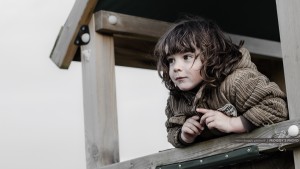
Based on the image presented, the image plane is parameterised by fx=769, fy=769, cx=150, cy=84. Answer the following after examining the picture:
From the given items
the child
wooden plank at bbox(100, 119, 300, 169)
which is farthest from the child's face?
wooden plank at bbox(100, 119, 300, 169)

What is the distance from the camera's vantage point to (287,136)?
2965mm

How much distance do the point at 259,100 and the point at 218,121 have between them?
19 cm

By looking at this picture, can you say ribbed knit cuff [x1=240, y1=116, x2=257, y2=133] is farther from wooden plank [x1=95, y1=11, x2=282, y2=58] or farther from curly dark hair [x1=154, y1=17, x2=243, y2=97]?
wooden plank [x1=95, y1=11, x2=282, y2=58]

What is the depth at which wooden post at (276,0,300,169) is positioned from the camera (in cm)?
297

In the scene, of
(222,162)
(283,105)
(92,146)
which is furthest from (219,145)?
(92,146)

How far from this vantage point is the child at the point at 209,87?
3123 millimetres

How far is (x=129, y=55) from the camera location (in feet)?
15.9

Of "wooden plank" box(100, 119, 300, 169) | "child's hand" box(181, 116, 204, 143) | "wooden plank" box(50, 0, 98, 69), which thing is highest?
"wooden plank" box(50, 0, 98, 69)

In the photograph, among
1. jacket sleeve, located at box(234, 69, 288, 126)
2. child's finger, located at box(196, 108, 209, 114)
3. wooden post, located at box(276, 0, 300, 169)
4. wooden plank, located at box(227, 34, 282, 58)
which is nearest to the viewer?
wooden post, located at box(276, 0, 300, 169)

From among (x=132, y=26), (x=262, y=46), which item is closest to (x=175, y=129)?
(x=132, y=26)

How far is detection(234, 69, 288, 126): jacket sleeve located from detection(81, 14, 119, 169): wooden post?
1173mm

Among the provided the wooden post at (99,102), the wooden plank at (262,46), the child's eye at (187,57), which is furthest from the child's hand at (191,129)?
the wooden plank at (262,46)

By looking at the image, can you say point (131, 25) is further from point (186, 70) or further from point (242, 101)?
point (242, 101)

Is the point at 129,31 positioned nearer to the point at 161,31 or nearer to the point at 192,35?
the point at 161,31
